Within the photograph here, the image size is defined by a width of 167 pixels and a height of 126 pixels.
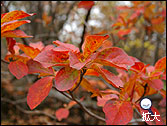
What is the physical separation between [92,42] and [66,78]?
0.14 m

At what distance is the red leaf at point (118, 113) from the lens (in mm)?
601

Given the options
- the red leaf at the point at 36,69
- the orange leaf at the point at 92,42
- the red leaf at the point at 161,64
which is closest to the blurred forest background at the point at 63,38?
the red leaf at the point at 161,64

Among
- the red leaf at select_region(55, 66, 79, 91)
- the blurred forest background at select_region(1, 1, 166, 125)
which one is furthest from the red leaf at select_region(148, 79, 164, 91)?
the blurred forest background at select_region(1, 1, 166, 125)

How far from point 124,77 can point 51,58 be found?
1.90ft

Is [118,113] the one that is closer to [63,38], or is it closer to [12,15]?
[12,15]

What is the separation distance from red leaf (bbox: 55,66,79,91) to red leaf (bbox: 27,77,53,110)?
0.31 feet

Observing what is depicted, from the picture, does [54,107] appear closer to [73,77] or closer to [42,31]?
[42,31]

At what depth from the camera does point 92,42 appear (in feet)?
1.67

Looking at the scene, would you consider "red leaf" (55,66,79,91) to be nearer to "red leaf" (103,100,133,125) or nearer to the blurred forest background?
"red leaf" (103,100,133,125)

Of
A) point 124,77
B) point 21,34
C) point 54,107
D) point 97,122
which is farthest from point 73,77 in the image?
point 54,107

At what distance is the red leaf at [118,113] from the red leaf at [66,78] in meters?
0.21

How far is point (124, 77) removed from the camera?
0.99 metres

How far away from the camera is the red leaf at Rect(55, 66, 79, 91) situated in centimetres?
49

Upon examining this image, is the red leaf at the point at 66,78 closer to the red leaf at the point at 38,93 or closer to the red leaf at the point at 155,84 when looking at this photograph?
the red leaf at the point at 38,93
